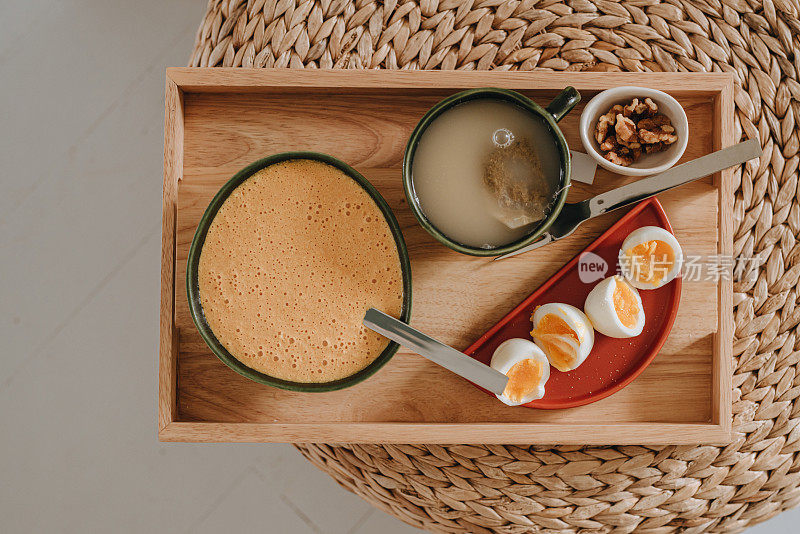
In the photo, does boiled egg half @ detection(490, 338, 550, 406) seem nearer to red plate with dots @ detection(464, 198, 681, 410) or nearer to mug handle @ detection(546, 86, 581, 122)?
red plate with dots @ detection(464, 198, 681, 410)

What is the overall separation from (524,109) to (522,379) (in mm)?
370

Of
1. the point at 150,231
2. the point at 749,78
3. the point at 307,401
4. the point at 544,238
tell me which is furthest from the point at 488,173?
the point at 150,231

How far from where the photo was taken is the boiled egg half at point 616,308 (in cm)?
92

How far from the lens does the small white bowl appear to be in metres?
0.92

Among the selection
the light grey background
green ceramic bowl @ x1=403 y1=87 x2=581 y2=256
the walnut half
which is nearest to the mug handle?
green ceramic bowl @ x1=403 y1=87 x2=581 y2=256

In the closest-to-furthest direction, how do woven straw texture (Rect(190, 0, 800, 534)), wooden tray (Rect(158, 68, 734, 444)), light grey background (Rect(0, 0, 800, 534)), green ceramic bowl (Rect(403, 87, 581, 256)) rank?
green ceramic bowl (Rect(403, 87, 581, 256)) → wooden tray (Rect(158, 68, 734, 444)) → woven straw texture (Rect(190, 0, 800, 534)) → light grey background (Rect(0, 0, 800, 534))

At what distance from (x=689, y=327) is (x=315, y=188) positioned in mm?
585

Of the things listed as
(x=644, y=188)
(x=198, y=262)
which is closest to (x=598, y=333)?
(x=644, y=188)

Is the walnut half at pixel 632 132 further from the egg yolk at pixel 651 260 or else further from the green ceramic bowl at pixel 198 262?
the green ceramic bowl at pixel 198 262

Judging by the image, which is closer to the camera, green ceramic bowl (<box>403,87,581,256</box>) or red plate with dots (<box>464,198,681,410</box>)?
green ceramic bowl (<box>403,87,581,256</box>)

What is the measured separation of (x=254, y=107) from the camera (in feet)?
3.22

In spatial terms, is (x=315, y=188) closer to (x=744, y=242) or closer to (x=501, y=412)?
(x=501, y=412)

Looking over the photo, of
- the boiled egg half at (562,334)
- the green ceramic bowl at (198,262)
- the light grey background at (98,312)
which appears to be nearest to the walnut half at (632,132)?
the boiled egg half at (562,334)

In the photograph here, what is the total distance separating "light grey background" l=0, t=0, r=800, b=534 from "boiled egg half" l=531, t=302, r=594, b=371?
80 cm
